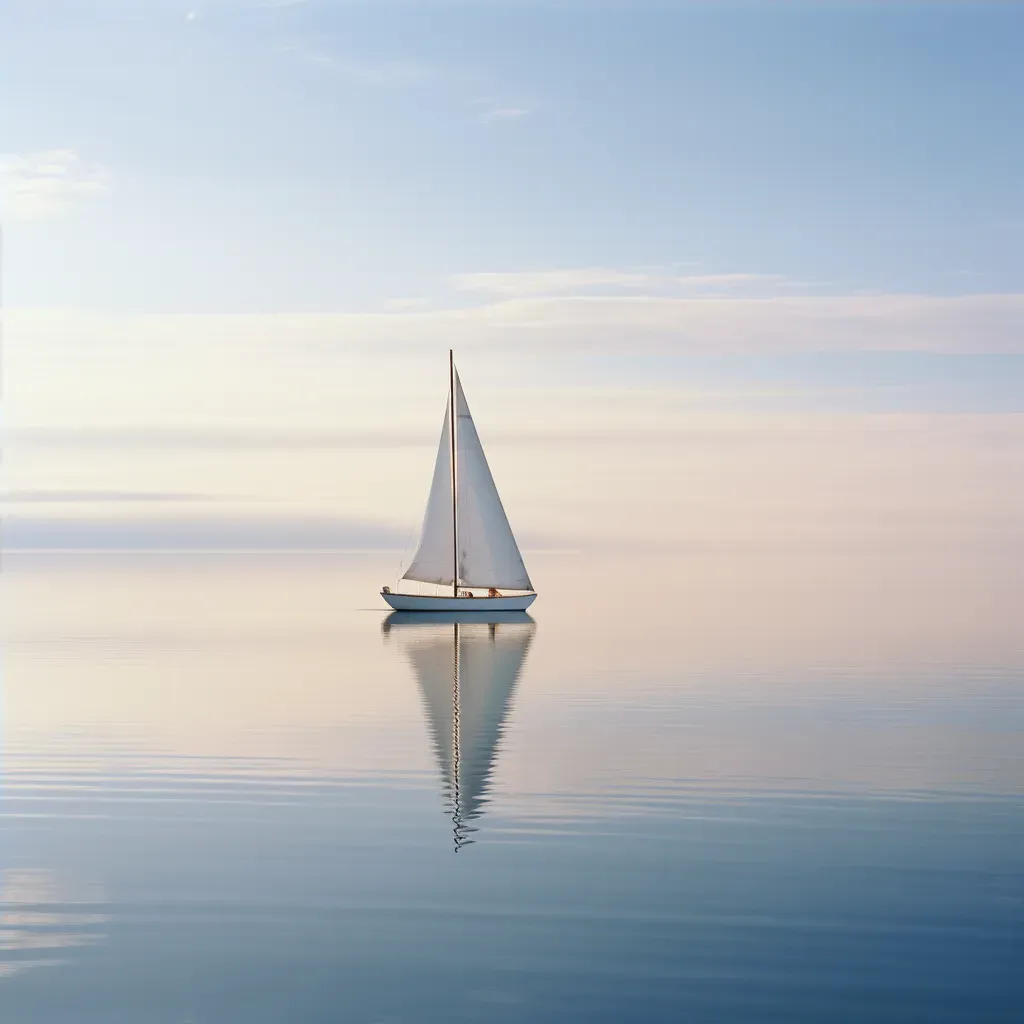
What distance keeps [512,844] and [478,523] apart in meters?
70.4

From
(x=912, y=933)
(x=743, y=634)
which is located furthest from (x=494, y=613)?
(x=912, y=933)

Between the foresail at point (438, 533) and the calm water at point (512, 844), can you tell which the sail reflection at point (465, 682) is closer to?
the calm water at point (512, 844)

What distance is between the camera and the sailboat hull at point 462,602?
323 feet

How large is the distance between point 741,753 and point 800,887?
16016 millimetres

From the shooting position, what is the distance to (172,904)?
79.4ft

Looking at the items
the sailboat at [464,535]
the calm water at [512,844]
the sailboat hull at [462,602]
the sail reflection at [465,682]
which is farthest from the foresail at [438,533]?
the calm water at [512,844]

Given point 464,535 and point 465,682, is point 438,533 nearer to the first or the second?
point 464,535

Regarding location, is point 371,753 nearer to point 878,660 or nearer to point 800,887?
point 800,887

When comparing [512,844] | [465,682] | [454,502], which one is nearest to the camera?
[512,844]

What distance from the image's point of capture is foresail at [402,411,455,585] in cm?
9900

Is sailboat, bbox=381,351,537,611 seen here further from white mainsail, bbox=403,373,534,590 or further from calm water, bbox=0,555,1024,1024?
calm water, bbox=0,555,1024,1024

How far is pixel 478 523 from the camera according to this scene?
324 feet


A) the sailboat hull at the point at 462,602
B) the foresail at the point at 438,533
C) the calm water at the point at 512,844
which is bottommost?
the calm water at the point at 512,844

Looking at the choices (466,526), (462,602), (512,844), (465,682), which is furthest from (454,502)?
(512,844)
